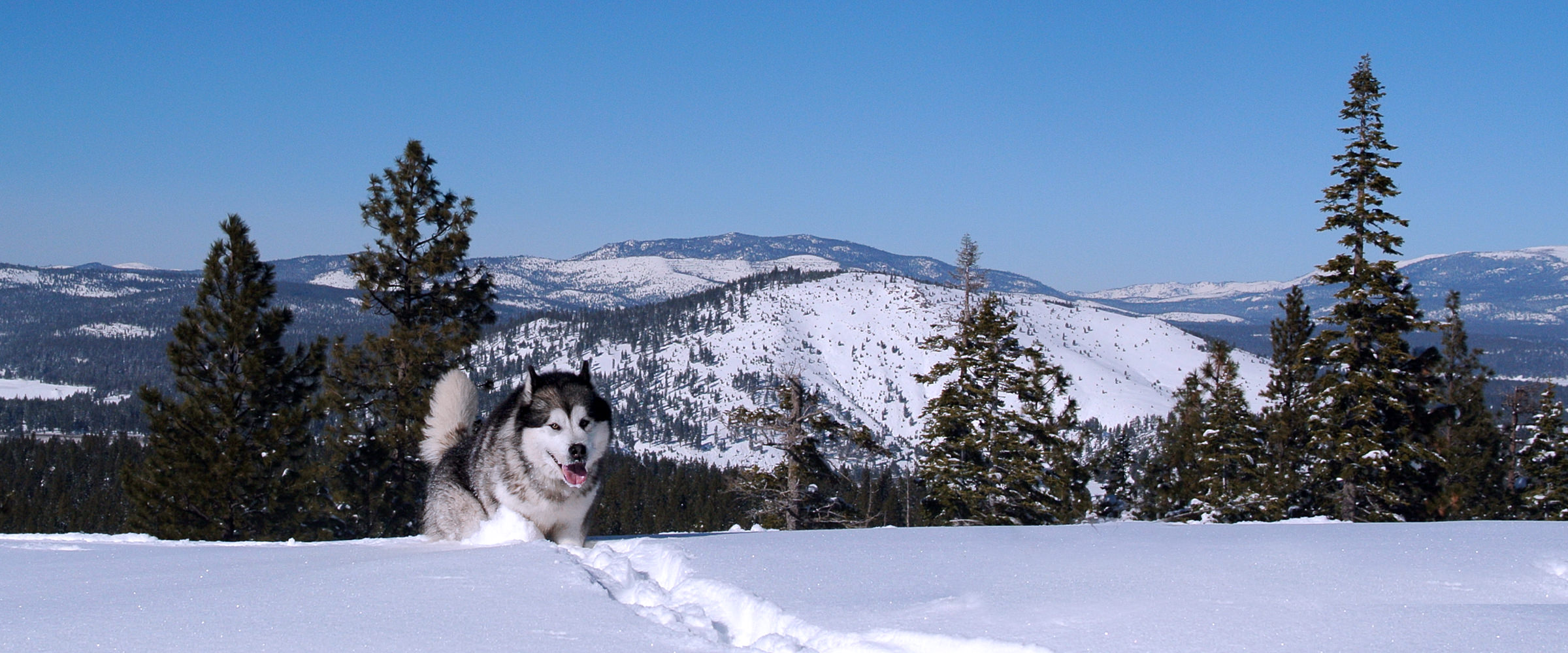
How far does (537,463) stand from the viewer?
27.2 feet

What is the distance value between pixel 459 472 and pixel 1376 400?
2735 cm

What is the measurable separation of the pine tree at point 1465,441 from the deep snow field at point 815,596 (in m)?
24.7

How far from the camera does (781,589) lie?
5.70 metres

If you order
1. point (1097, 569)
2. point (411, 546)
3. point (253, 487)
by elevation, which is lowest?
point (253, 487)

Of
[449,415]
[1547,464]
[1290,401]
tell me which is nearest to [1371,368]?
[1290,401]

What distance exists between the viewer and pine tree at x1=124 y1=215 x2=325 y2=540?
78.7ft

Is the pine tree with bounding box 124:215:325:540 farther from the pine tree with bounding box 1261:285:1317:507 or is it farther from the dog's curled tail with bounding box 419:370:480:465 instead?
the pine tree with bounding box 1261:285:1317:507

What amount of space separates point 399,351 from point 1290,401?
1230 inches

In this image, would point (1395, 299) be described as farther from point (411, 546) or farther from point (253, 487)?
point (253, 487)

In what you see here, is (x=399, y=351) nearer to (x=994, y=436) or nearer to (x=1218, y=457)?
(x=994, y=436)

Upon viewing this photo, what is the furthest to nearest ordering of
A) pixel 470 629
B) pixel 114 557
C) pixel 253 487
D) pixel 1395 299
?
pixel 1395 299 < pixel 253 487 < pixel 114 557 < pixel 470 629

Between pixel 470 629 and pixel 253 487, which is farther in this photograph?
pixel 253 487

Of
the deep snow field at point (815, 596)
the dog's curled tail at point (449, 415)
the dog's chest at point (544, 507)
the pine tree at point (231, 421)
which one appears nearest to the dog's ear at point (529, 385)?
the dog's chest at point (544, 507)

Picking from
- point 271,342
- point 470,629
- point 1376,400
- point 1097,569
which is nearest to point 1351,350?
point 1376,400
